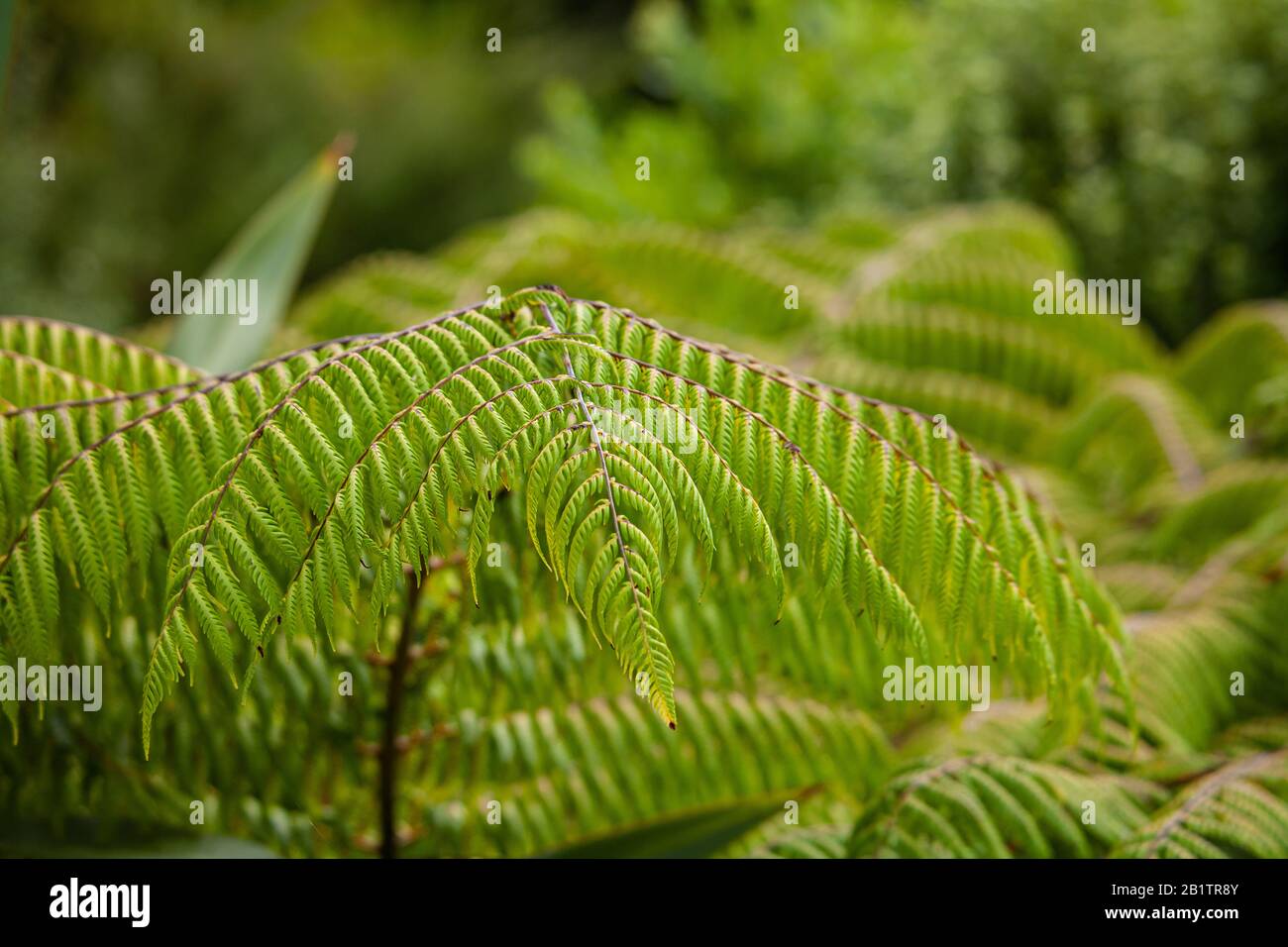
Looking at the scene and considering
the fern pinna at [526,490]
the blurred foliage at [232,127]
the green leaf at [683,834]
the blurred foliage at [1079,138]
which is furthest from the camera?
the blurred foliage at [232,127]

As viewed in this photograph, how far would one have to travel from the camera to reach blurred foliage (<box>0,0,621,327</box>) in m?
5.57

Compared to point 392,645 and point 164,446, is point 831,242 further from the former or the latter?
point 164,446

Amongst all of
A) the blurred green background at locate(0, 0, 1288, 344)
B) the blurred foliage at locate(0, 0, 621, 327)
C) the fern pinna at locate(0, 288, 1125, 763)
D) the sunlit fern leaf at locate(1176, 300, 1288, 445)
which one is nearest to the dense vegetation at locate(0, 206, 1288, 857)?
the fern pinna at locate(0, 288, 1125, 763)

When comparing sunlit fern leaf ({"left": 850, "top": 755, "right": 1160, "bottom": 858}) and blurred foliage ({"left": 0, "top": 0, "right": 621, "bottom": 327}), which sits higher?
blurred foliage ({"left": 0, "top": 0, "right": 621, "bottom": 327})

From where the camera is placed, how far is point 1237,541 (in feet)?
5.43

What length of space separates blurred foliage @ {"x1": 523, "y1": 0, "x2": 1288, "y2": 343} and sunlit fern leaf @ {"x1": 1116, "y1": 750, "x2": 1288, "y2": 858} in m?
2.46

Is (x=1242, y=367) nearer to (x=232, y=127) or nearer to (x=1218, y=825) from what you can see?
(x=1218, y=825)

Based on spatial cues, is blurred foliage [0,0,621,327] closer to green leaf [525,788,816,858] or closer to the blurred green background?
the blurred green background

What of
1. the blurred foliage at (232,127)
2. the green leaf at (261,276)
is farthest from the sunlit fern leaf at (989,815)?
the blurred foliage at (232,127)

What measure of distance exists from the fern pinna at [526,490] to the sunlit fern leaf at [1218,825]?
165mm

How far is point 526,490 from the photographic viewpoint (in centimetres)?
77

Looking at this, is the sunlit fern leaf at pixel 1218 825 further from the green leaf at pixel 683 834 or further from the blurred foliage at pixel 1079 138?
the blurred foliage at pixel 1079 138

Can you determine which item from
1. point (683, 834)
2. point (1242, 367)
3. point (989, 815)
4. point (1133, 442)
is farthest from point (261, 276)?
point (1242, 367)

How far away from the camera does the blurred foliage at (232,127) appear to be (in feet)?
18.3
